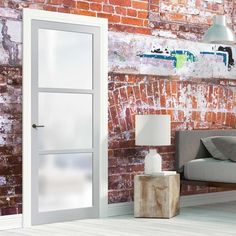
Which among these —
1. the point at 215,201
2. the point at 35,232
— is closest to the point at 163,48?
the point at 215,201

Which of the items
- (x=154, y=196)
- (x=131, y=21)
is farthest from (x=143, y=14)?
(x=154, y=196)

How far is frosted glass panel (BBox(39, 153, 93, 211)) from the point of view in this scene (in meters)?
6.80

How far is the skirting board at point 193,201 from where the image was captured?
24.4ft

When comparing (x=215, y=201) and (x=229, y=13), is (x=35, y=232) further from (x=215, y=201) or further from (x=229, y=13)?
(x=229, y=13)

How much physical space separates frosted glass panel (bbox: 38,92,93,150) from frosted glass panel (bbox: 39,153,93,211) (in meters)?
0.14

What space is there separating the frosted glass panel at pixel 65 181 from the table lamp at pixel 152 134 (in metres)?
0.62

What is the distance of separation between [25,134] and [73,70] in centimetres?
94

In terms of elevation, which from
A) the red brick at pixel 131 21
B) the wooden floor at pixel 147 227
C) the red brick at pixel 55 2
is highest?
the red brick at pixel 55 2

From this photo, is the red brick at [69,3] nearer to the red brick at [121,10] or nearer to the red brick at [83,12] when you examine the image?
the red brick at [83,12]

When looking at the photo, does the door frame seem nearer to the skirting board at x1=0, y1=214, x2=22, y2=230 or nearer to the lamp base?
the skirting board at x1=0, y1=214, x2=22, y2=230

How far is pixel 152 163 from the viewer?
7258 mm

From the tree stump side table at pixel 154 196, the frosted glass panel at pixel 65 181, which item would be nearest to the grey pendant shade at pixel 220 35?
the tree stump side table at pixel 154 196

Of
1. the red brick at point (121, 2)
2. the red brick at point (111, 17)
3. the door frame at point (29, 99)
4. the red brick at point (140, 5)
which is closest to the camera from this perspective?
the door frame at point (29, 99)

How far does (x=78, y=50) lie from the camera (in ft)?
23.3
